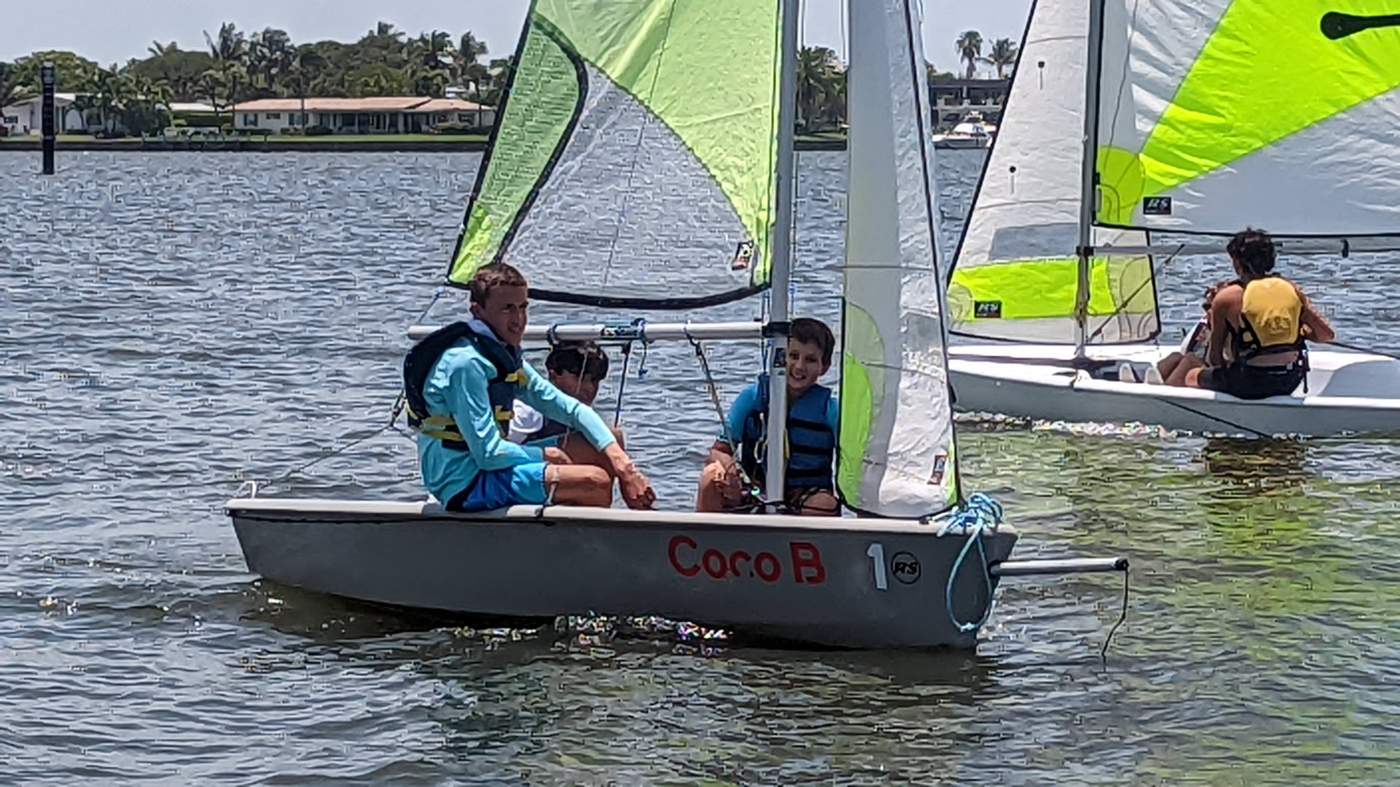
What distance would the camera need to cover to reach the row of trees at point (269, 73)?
398 ft

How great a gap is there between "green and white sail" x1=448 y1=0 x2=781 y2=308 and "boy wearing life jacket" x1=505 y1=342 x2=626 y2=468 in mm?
216

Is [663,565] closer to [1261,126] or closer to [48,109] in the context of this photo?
[1261,126]

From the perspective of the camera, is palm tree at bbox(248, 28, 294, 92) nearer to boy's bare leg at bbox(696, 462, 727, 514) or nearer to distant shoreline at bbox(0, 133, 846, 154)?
distant shoreline at bbox(0, 133, 846, 154)

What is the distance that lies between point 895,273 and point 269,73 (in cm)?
13529

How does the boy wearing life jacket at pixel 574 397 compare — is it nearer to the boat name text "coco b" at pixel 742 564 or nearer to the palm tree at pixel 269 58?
the boat name text "coco b" at pixel 742 564

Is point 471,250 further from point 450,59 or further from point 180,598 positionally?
point 450,59

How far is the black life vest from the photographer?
317 inches

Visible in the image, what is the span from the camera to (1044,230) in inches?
556

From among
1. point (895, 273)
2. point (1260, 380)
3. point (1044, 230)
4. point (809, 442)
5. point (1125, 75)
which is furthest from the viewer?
point (1044, 230)

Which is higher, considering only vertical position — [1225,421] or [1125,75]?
[1125,75]

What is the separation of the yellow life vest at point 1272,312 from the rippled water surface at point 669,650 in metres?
0.67

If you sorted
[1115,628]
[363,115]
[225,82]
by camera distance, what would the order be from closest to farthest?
[1115,628]
[363,115]
[225,82]

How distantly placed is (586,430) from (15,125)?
4919 inches

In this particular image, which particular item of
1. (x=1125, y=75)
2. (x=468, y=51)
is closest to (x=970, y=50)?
(x=468, y=51)
